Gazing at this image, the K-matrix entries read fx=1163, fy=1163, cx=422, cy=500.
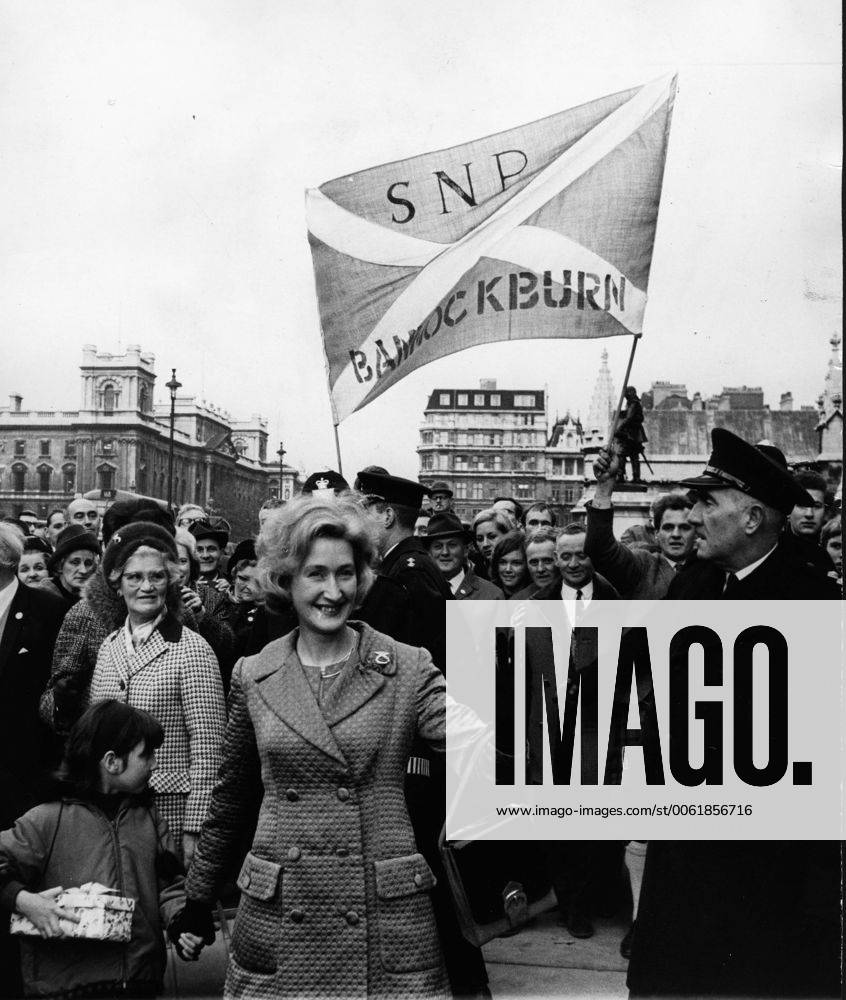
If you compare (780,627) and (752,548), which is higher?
(752,548)

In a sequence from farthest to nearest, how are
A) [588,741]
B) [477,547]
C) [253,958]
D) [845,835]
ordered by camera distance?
[477,547]
[588,741]
[845,835]
[253,958]

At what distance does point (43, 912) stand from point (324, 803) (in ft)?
3.65

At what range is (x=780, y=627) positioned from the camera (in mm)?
3498

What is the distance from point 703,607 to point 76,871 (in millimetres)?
2123

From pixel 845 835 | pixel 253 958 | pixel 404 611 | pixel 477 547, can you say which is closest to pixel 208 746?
pixel 404 611

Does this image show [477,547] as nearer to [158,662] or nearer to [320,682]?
[158,662]

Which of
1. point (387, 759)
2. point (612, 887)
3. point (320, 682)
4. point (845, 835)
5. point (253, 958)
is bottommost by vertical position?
point (612, 887)

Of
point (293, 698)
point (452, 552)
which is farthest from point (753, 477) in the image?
point (452, 552)

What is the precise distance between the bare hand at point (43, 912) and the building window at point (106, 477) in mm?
77913

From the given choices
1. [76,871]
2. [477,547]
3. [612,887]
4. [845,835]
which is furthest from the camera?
[477,547]

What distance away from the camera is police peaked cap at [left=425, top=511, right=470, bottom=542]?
21.3ft

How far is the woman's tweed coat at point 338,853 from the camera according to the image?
2.91 m

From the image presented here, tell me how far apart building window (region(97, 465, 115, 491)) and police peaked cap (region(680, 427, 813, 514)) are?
7835 cm

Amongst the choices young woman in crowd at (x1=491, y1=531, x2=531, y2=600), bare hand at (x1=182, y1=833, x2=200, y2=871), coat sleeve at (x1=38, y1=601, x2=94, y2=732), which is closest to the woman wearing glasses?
bare hand at (x1=182, y1=833, x2=200, y2=871)
